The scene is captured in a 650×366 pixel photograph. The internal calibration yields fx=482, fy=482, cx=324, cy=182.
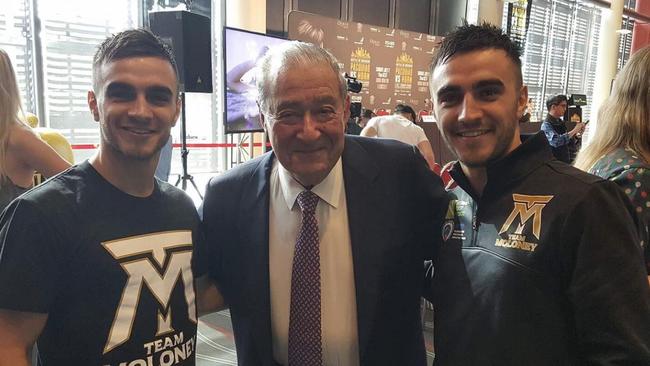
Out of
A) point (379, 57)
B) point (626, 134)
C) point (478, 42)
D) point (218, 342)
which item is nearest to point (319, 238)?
point (478, 42)

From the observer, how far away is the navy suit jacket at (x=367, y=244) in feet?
4.55

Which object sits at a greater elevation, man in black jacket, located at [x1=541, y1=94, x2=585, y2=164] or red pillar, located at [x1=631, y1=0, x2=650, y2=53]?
red pillar, located at [x1=631, y1=0, x2=650, y2=53]

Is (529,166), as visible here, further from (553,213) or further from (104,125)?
(104,125)

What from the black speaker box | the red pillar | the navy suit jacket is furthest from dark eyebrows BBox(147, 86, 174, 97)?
the red pillar

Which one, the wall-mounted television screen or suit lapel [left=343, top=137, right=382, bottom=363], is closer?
suit lapel [left=343, top=137, right=382, bottom=363]

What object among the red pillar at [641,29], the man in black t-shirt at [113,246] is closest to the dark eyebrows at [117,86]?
the man in black t-shirt at [113,246]

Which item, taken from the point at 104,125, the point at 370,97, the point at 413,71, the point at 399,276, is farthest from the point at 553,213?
the point at 413,71

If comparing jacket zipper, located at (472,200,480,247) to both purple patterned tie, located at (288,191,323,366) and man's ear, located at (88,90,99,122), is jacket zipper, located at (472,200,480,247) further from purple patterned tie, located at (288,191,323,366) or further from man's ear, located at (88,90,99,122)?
man's ear, located at (88,90,99,122)

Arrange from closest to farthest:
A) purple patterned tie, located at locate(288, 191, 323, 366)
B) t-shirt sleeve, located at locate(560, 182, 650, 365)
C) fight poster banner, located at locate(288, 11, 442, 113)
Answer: t-shirt sleeve, located at locate(560, 182, 650, 365)
purple patterned tie, located at locate(288, 191, 323, 366)
fight poster banner, located at locate(288, 11, 442, 113)

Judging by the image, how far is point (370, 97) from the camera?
739 centimetres

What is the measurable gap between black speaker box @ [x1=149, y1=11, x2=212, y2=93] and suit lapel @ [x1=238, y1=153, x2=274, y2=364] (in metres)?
2.06

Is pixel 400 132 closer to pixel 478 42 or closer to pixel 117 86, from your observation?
pixel 478 42

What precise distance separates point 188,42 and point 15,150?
5.22 ft

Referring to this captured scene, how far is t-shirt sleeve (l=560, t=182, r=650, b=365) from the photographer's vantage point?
0.93m
